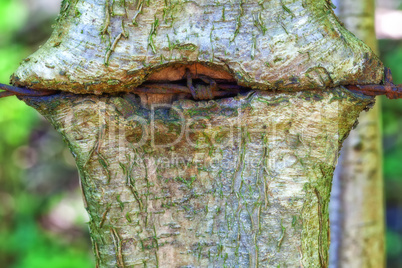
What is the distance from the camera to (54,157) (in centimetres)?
510

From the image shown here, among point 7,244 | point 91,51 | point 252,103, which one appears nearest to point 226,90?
point 252,103

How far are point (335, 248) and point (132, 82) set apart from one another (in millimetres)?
1561

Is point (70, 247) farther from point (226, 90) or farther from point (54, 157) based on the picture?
point (226, 90)

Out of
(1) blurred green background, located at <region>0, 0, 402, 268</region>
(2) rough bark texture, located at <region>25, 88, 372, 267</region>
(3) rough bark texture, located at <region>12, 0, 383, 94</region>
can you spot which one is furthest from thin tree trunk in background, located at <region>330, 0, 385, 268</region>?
(1) blurred green background, located at <region>0, 0, 402, 268</region>

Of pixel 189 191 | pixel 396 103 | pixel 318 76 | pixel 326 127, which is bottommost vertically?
pixel 189 191

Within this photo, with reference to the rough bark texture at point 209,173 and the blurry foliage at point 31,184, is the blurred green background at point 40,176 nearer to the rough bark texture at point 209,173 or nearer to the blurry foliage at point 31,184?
the blurry foliage at point 31,184

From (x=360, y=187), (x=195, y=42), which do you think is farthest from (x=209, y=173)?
(x=360, y=187)

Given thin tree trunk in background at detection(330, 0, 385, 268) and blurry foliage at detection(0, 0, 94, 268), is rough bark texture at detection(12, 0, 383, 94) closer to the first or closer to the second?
thin tree trunk in background at detection(330, 0, 385, 268)

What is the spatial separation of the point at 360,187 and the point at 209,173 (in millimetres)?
1321

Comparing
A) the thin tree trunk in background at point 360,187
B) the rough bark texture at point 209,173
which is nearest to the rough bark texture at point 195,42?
the rough bark texture at point 209,173

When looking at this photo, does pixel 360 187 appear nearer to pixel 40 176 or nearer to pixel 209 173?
pixel 209 173

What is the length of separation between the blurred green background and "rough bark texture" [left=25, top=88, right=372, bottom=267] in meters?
2.94

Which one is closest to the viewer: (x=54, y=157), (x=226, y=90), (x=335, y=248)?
(x=226, y=90)

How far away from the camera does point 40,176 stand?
5008 mm
